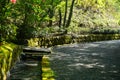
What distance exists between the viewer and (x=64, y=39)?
2803cm

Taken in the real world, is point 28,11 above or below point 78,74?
above

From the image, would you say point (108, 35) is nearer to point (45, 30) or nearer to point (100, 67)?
point (45, 30)

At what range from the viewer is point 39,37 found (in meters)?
23.1

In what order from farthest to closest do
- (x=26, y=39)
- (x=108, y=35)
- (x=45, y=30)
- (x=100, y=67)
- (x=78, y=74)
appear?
(x=108, y=35) → (x=45, y=30) → (x=26, y=39) → (x=100, y=67) → (x=78, y=74)

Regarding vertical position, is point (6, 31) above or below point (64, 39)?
above

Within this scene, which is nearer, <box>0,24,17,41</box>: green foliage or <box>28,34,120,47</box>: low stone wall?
<box>0,24,17,41</box>: green foliage

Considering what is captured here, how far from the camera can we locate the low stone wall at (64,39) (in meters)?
22.3

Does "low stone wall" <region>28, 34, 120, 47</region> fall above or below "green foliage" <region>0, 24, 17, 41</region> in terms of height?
below

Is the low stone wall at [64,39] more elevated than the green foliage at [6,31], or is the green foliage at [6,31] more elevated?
the green foliage at [6,31]

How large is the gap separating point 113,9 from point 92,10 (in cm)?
1535

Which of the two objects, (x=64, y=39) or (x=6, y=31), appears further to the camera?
(x=64, y=39)

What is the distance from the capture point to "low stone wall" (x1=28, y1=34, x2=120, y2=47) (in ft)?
73.3

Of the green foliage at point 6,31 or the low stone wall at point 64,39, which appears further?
the low stone wall at point 64,39

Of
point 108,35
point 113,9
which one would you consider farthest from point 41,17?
point 113,9
